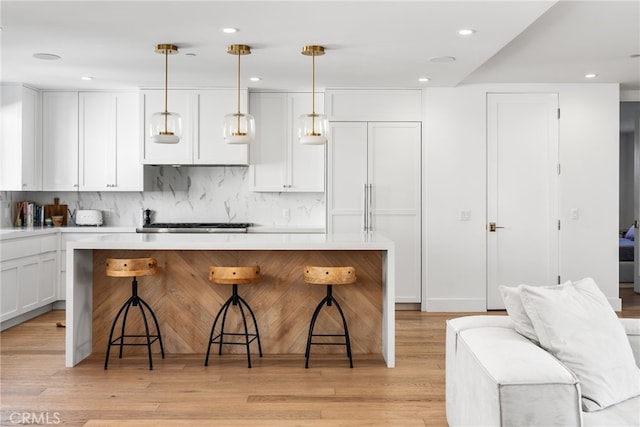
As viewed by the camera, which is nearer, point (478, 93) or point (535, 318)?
point (535, 318)

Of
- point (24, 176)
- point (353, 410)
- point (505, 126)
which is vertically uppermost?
point (505, 126)

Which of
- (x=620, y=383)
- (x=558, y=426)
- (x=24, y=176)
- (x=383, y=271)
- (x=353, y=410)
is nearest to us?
(x=558, y=426)

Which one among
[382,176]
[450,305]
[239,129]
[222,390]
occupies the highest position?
[239,129]

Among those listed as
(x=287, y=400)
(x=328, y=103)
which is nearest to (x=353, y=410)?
(x=287, y=400)

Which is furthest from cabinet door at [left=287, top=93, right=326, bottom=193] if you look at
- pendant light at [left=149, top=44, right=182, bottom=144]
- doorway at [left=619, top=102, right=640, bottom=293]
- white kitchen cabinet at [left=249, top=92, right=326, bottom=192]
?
doorway at [left=619, top=102, right=640, bottom=293]

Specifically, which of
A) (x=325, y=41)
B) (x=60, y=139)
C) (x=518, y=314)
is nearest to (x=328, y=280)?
(x=518, y=314)

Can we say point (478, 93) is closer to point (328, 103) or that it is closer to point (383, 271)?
point (328, 103)

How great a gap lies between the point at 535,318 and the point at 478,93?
411 centimetres

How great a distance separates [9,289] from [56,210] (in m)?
1.51

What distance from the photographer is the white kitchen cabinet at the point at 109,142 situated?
6141mm

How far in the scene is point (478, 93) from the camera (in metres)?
5.93

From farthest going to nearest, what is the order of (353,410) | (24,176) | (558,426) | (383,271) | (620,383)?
(24,176), (383,271), (353,410), (620,383), (558,426)

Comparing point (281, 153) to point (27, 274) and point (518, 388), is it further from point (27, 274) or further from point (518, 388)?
point (518, 388)

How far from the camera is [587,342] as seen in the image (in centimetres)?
220
